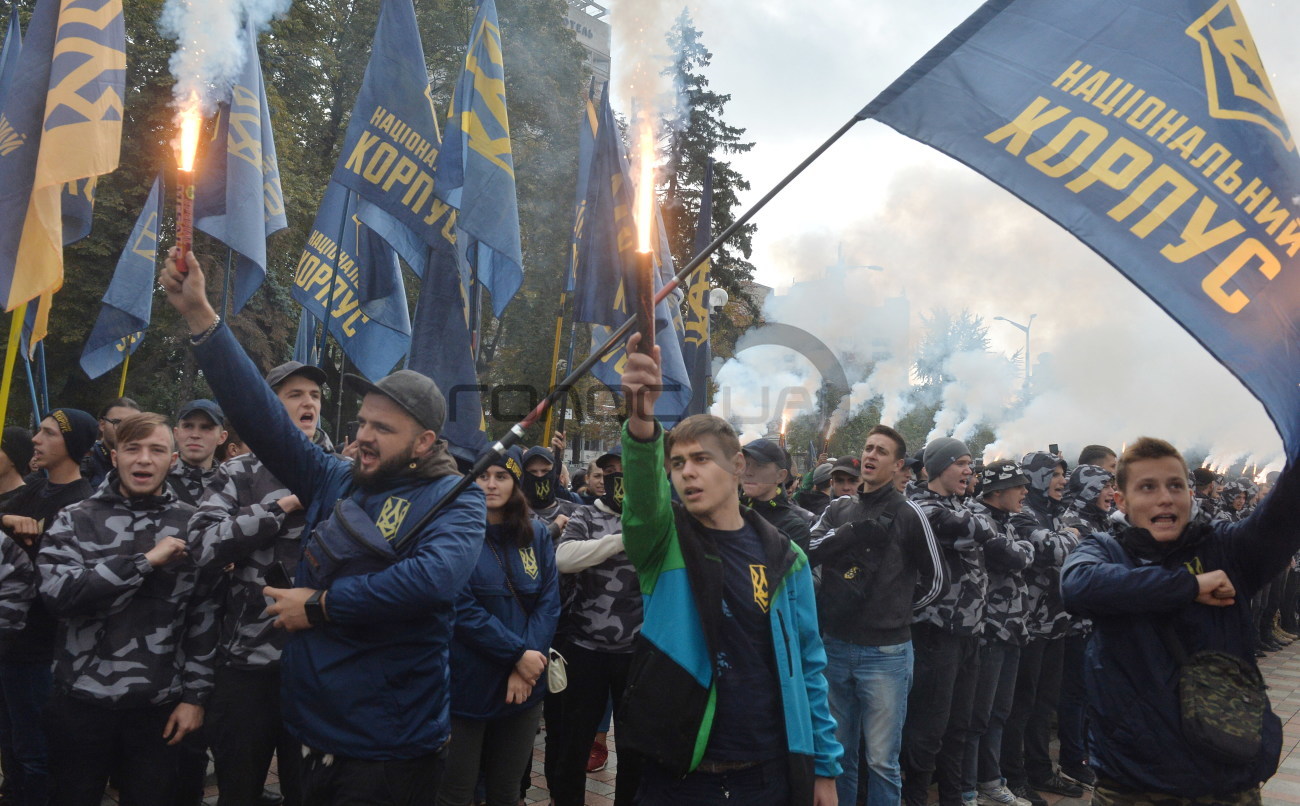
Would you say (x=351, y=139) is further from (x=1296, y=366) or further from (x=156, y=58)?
(x=156, y=58)

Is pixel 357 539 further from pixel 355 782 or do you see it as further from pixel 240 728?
pixel 240 728

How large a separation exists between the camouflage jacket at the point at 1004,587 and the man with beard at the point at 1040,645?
337 mm

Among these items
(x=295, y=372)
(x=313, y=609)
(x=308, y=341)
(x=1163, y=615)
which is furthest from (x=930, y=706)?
(x=308, y=341)

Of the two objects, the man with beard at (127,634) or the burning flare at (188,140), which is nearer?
the burning flare at (188,140)

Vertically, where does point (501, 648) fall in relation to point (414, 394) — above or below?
below

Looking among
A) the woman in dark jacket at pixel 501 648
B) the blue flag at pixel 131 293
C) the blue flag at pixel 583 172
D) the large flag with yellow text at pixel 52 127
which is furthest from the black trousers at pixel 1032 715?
the blue flag at pixel 131 293

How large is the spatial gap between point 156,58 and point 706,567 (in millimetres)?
17334

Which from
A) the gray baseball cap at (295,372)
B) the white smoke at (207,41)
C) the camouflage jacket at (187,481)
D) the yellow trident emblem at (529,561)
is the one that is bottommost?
the yellow trident emblem at (529,561)

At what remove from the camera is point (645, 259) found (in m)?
1.85

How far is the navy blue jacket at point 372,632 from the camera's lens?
289cm

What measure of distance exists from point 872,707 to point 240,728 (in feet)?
10.9

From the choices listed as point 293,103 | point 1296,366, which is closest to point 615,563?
point 1296,366

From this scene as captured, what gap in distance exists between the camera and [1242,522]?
3104 millimetres

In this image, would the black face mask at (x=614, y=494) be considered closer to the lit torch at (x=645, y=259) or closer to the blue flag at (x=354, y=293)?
the blue flag at (x=354, y=293)
